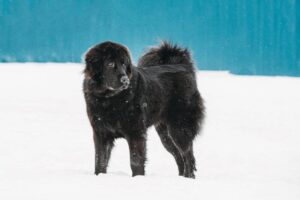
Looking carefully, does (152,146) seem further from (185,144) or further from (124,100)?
(124,100)

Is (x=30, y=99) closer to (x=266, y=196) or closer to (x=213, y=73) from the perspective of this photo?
(x=213, y=73)

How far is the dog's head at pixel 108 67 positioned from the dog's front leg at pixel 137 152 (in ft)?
1.49

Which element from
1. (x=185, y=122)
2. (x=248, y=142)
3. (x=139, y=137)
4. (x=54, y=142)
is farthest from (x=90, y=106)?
(x=248, y=142)

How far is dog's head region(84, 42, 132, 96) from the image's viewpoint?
4621 millimetres

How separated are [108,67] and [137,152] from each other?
79 centimetres

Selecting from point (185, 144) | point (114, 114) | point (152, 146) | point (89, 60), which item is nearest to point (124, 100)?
point (114, 114)

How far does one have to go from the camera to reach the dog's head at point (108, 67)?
15.2ft

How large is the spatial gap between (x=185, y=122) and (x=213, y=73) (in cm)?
508

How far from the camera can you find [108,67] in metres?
4.66

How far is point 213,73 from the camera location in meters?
10.7

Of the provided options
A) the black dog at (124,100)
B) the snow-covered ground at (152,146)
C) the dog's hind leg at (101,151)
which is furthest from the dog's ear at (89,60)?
the snow-covered ground at (152,146)

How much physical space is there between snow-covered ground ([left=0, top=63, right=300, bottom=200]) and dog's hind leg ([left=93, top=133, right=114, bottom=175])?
16 centimetres

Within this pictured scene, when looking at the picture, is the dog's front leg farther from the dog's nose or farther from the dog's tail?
the dog's tail

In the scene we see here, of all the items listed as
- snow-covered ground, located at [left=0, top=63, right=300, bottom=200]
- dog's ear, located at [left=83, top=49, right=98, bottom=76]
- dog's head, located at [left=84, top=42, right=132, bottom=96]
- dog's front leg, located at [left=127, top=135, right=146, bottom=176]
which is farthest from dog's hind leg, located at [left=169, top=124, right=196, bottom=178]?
dog's ear, located at [left=83, top=49, right=98, bottom=76]
